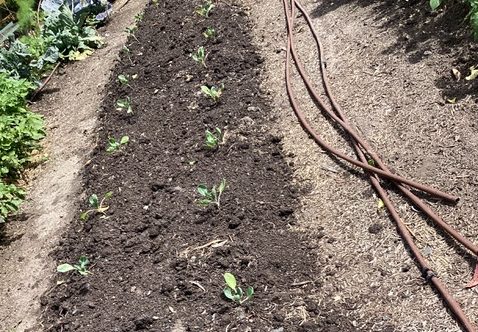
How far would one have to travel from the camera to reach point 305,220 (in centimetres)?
380

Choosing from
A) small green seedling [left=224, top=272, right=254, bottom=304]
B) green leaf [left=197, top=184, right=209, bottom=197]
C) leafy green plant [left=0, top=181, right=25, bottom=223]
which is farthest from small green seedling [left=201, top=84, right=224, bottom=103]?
small green seedling [left=224, top=272, right=254, bottom=304]

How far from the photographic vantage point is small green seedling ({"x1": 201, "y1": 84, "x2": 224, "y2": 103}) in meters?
5.15

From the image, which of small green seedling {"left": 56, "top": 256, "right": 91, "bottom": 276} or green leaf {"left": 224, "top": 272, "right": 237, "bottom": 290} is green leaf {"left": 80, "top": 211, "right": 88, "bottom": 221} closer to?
small green seedling {"left": 56, "top": 256, "right": 91, "bottom": 276}

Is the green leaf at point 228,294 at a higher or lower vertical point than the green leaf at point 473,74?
higher

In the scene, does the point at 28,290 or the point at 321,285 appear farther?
the point at 28,290

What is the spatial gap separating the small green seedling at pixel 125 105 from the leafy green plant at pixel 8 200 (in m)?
1.23

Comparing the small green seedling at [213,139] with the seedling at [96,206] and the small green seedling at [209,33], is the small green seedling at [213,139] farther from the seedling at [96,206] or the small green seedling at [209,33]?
the small green seedling at [209,33]

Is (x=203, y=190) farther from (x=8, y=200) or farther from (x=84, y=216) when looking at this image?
(x=8, y=200)

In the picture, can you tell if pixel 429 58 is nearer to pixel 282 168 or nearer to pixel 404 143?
pixel 404 143

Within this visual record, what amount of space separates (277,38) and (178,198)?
2.51m

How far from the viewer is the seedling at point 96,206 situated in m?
4.43

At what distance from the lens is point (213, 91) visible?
16.9ft

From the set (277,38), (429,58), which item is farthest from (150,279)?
(277,38)

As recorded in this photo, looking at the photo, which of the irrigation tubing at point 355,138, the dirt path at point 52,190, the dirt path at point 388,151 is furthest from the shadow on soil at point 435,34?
the dirt path at point 52,190
